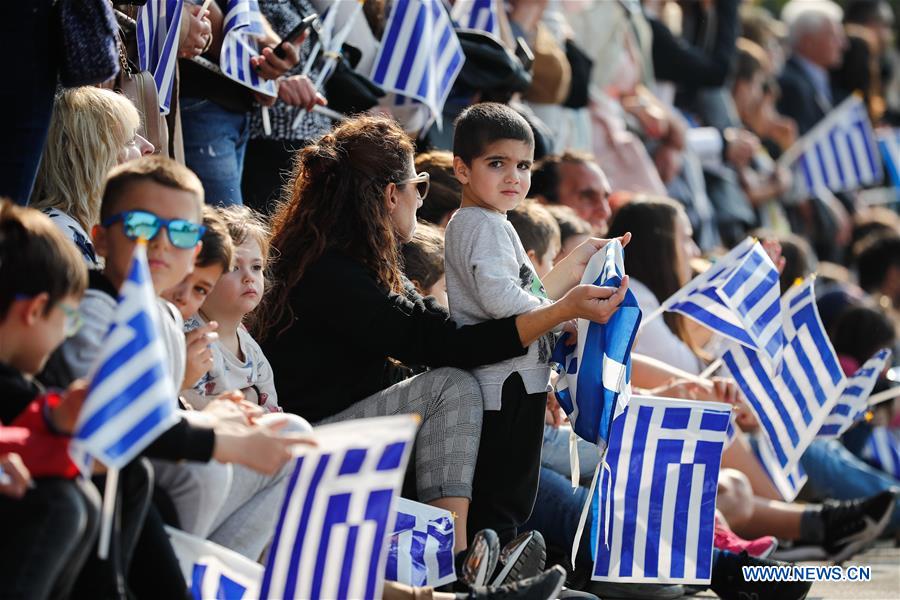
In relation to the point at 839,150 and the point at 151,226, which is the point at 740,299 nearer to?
the point at 151,226

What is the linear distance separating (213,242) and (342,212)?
34.5 inches

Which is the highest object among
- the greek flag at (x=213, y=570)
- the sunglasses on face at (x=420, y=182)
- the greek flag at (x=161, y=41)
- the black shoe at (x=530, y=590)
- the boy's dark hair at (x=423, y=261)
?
the greek flag at (x=161, y=41)

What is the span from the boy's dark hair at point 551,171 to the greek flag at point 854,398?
1544mm

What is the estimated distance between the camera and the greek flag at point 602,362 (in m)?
4.62

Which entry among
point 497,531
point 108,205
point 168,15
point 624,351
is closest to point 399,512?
point 497,531

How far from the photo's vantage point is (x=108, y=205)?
3637 mm

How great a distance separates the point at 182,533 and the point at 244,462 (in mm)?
318

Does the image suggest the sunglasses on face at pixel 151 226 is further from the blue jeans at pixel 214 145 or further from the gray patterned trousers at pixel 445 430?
the blue jeans at pixel 214 145

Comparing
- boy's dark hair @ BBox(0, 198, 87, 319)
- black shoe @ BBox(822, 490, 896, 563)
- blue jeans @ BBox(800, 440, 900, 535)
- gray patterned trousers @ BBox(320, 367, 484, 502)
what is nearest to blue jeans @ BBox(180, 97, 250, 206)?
gray patterned trousers @ BBox(320, 367, 484, 502)

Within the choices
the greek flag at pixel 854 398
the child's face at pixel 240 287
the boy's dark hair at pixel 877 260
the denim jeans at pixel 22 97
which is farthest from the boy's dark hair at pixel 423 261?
the boy's dark hair at pixel 877 260

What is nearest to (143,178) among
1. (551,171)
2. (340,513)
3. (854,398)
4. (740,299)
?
(340,513)

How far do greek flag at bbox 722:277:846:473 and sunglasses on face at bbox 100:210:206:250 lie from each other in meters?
2.69

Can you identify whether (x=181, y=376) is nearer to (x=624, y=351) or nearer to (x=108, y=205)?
(x=108, y=205)

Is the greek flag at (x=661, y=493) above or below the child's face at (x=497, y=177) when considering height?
below
